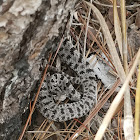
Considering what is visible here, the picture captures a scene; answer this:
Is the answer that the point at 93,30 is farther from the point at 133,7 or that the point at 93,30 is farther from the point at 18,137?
the point at 18,137

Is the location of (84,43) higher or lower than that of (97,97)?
higher

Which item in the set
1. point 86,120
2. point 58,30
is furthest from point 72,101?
point 58,30

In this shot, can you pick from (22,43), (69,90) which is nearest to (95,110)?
(69,90)

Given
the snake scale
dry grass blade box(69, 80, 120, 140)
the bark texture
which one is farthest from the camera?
the snake scale

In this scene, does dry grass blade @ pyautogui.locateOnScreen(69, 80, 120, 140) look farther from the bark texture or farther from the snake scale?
the bark texture

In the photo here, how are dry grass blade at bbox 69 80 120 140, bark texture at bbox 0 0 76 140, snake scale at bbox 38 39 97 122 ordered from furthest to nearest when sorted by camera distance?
snake scale at bbox 38 39 97 122
dry grass blade at bbox 69 80 120 140
bark texture at bbox 0 0 76 140

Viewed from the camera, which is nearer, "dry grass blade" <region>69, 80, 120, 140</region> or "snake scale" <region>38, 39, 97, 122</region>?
"dry grass blade" <region>69, 80, 120, 140</region>

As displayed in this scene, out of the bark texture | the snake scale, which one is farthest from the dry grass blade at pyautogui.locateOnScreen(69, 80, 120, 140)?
the bark texture
